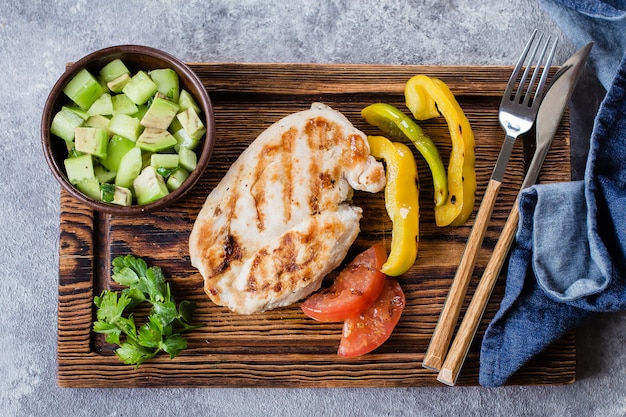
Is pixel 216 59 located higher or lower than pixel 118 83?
lower

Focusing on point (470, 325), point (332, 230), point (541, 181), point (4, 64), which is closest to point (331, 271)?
point (332, 230)

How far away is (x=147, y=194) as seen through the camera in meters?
2.68

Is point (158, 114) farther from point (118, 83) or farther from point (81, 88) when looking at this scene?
point (81, 88)

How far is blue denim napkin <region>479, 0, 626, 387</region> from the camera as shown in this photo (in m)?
2.85

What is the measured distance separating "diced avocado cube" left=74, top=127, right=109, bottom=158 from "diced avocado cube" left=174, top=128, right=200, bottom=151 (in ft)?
1.02

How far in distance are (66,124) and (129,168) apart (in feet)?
1.09

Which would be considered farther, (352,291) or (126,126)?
(352,291)

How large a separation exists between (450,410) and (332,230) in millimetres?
1141

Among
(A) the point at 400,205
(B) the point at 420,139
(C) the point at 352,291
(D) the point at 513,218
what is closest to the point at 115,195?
(C) the point at 352,291

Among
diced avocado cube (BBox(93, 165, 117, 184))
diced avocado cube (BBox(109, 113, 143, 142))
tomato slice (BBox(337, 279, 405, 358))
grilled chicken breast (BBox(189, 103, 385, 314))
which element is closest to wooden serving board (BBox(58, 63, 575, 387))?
tomato slice (BBox(337, 279, 405, 358))

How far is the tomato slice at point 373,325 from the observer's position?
291 centimetres

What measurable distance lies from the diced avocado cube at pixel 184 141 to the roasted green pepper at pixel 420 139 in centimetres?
84

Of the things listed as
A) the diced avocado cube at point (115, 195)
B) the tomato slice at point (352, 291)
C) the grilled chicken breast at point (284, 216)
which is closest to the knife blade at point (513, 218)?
the tomato slice at point (352, 291)

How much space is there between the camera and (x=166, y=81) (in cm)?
278
